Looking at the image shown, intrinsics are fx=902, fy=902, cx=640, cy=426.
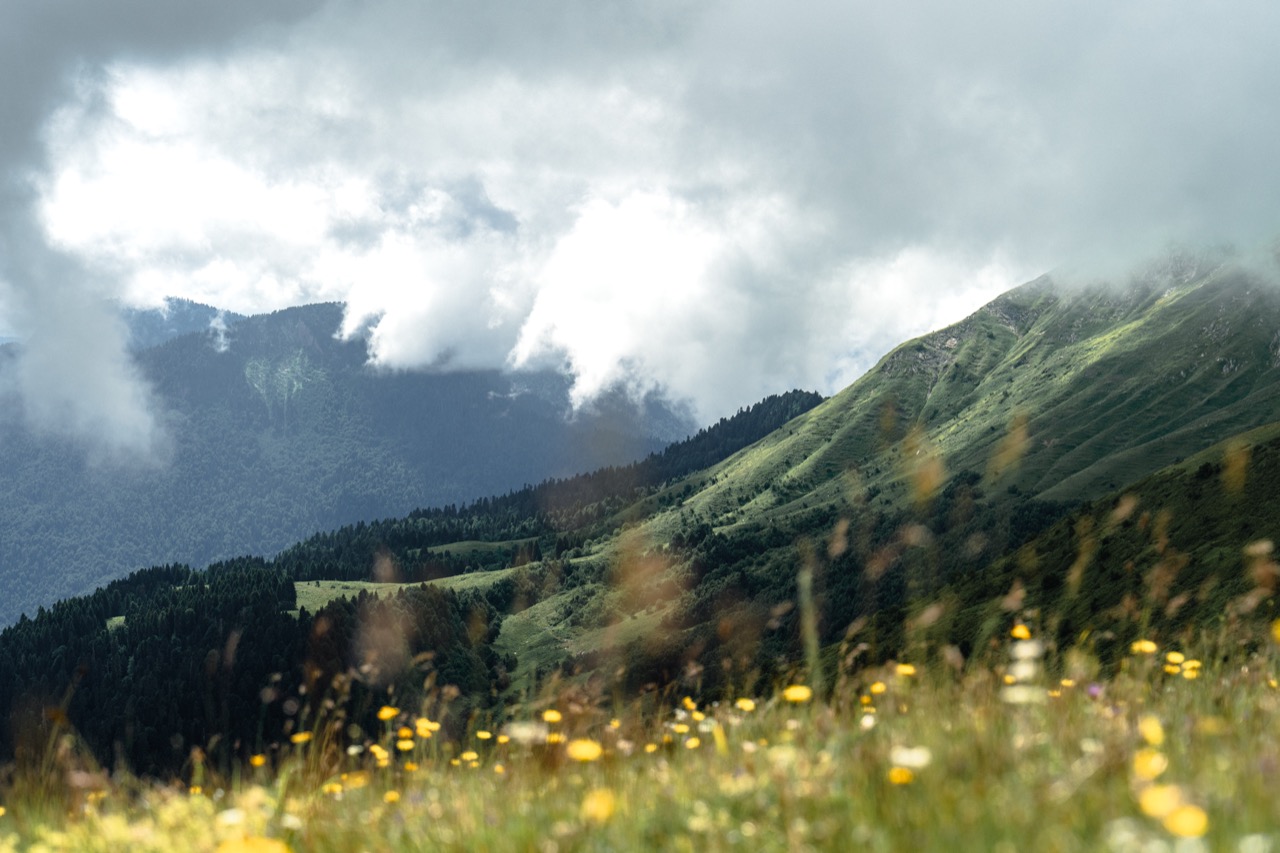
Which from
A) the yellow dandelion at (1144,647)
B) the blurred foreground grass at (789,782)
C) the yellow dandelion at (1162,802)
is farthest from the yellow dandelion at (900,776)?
the yellow dandelion at (1144,647)

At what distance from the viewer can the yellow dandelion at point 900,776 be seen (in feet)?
13.2

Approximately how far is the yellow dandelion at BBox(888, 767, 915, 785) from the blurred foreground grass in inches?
1.1

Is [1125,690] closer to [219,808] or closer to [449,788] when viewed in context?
[449,788]

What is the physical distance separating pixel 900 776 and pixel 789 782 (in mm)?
567

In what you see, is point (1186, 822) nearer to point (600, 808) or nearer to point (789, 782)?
point (600, 808)

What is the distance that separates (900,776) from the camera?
404 centimetres

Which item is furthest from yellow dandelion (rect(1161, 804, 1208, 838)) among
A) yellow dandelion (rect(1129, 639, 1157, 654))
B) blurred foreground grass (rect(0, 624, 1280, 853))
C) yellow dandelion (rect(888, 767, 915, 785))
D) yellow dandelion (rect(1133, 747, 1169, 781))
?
yellow dandelion (rect(1129, 639, 1157, 654))

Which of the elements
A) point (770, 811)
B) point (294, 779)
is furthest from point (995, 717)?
point (294, 779)

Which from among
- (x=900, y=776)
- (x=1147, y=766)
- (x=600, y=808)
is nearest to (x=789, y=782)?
(x=900, y=776)

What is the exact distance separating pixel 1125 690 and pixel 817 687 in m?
2.84

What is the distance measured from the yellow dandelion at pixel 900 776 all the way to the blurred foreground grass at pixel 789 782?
3 centimetres

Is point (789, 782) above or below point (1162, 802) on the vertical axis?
below

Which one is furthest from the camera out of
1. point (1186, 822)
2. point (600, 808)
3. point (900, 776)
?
point (900, 776)

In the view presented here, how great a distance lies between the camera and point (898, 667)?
698cm
